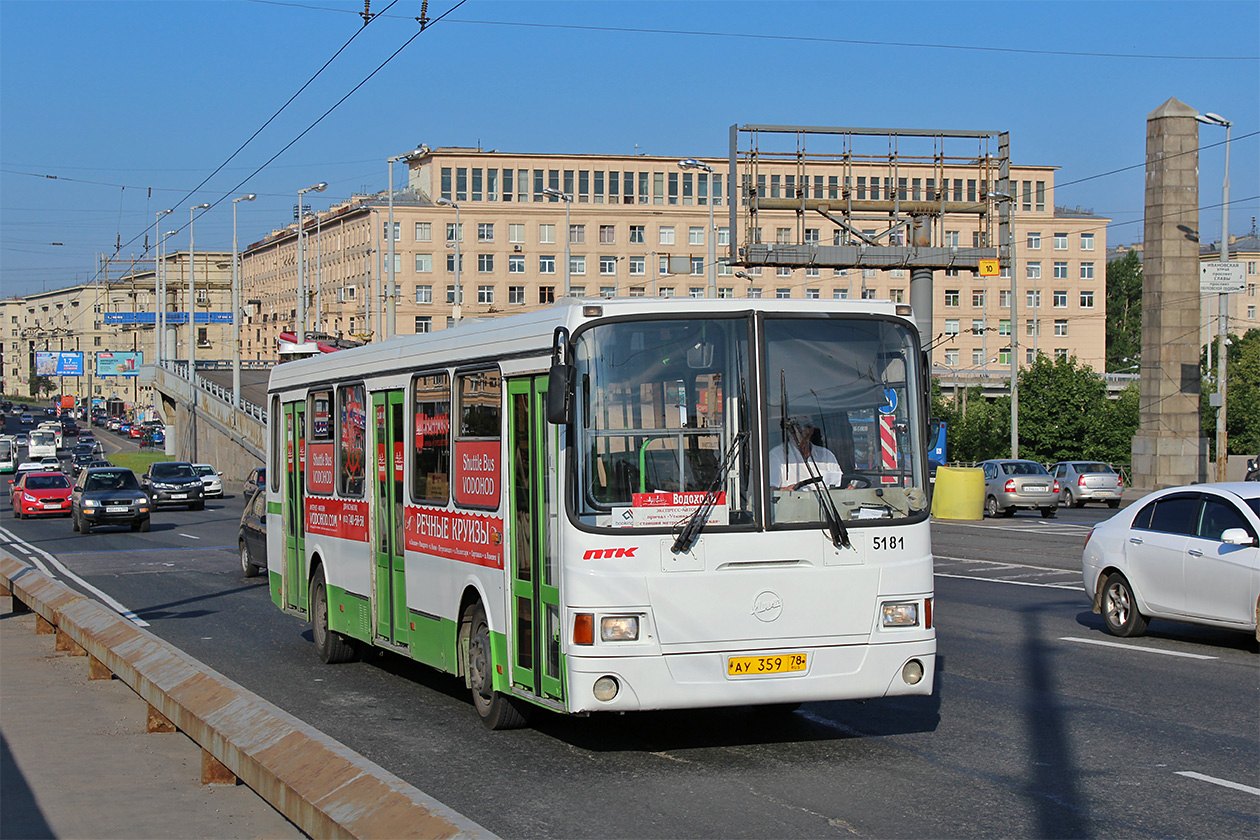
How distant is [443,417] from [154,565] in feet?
56.0

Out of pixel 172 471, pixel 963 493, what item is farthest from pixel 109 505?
pixel 963 493

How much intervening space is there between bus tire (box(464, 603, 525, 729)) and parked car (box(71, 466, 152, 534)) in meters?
27.9

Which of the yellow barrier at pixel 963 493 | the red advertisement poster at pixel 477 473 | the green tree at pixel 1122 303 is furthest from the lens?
the green tree at pixel 1122 303

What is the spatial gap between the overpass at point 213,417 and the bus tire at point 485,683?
4975cm

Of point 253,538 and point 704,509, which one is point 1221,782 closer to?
point 704,509

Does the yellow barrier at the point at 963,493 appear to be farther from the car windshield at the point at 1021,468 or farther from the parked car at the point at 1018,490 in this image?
the car windshield at the point at 1021,468

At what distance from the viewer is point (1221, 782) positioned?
7.86 metres

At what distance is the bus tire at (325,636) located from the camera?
1288cm

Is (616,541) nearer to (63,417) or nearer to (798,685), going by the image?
(798,685)

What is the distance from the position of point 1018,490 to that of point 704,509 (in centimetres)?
3260

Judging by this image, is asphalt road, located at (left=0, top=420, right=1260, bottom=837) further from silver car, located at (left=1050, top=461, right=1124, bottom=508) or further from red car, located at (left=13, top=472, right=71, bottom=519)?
silver car, located at (left=1050, top=461, right=1124, bottom=508)

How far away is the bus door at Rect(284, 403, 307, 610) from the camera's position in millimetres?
13633

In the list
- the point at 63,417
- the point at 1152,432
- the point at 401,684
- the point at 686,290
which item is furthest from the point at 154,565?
the point at 63,417

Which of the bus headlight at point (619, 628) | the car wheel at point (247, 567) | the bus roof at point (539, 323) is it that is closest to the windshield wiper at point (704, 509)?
the bus headlight at point (619, 628)
